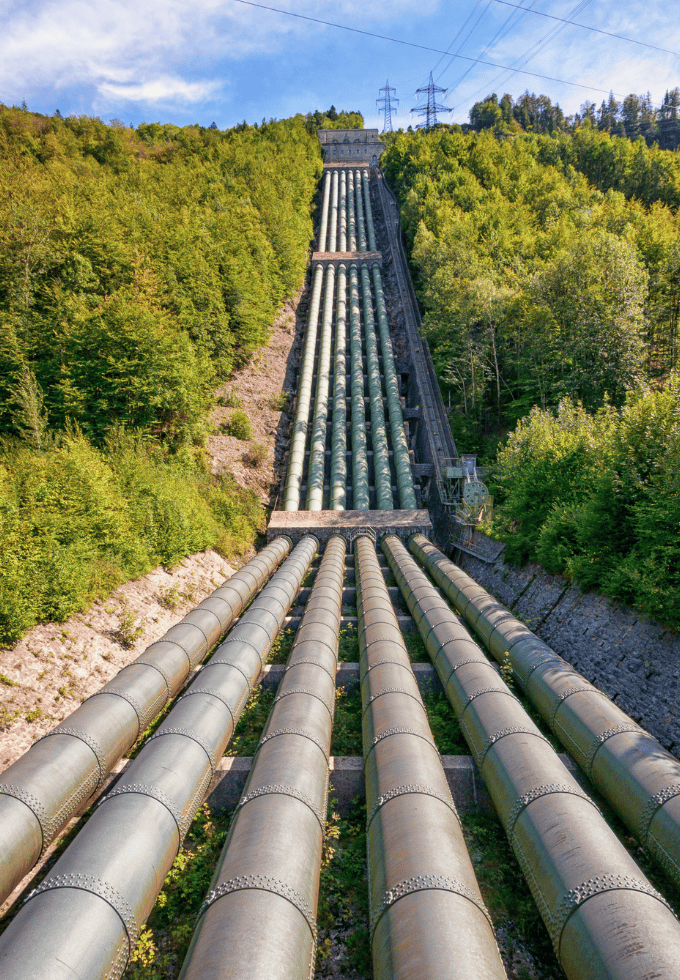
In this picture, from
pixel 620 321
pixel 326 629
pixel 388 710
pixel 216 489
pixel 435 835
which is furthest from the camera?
pixel 216 489

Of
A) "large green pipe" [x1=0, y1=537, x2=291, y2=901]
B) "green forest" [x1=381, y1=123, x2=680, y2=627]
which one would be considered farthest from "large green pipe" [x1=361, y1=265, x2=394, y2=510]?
"large green pipe" [x1=0, y1=537, x2=291, y2=901]

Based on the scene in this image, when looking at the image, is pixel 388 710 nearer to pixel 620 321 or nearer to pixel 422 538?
pixel 422 538

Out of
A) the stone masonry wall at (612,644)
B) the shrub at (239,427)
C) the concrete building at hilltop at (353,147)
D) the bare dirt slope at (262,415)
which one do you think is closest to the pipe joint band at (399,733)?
the stone masonry wall at (612,644)

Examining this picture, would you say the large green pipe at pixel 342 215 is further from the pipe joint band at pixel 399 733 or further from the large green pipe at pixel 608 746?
the pipe joint band at pixel 399 733

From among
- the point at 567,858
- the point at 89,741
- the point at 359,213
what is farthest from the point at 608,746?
the point at 359,213

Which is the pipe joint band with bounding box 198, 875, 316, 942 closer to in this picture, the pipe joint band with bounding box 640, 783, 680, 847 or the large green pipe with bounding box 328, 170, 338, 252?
the pipe joint band with bounding box 640, 783, 680, 847

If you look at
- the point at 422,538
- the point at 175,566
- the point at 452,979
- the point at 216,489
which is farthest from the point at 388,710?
the point at 216,489

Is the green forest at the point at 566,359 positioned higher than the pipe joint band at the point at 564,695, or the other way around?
the green forest at the point at 566,359
